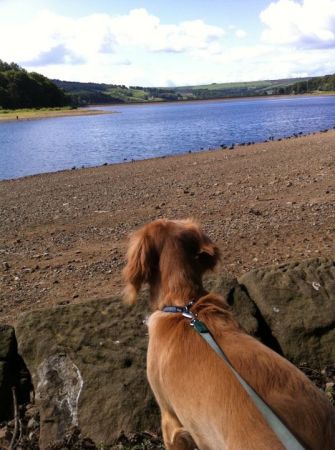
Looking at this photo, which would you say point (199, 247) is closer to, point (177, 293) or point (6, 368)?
point (177, 293)

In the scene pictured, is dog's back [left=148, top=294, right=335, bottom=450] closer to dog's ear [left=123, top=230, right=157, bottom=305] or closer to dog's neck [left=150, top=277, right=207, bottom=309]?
dog's neck [left=150, top=277, right=207, bottom=309]

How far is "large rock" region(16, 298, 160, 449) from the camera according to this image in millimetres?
4367

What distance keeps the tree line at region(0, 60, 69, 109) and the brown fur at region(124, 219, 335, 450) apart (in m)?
136

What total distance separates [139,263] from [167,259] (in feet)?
0.64

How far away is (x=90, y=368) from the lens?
4.58m

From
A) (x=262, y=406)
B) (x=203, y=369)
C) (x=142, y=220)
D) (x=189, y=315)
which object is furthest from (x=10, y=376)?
(x=142, y=220)

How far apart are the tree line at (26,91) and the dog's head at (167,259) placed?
13603 cm

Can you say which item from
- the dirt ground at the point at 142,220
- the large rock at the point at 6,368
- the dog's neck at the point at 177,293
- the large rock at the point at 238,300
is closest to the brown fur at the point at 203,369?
the dog's neck at the point at 177,293

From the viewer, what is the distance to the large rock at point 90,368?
437 cm

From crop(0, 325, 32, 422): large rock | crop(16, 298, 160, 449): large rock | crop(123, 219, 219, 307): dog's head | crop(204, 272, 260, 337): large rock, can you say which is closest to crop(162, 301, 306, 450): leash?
crop(123, 219, 219, 307): dog's head

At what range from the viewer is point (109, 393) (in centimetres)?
445

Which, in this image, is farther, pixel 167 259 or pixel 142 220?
pixel 142 220

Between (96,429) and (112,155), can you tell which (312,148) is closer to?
(112,155)

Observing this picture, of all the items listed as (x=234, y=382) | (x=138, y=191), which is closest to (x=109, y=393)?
(x=234, y=382)
